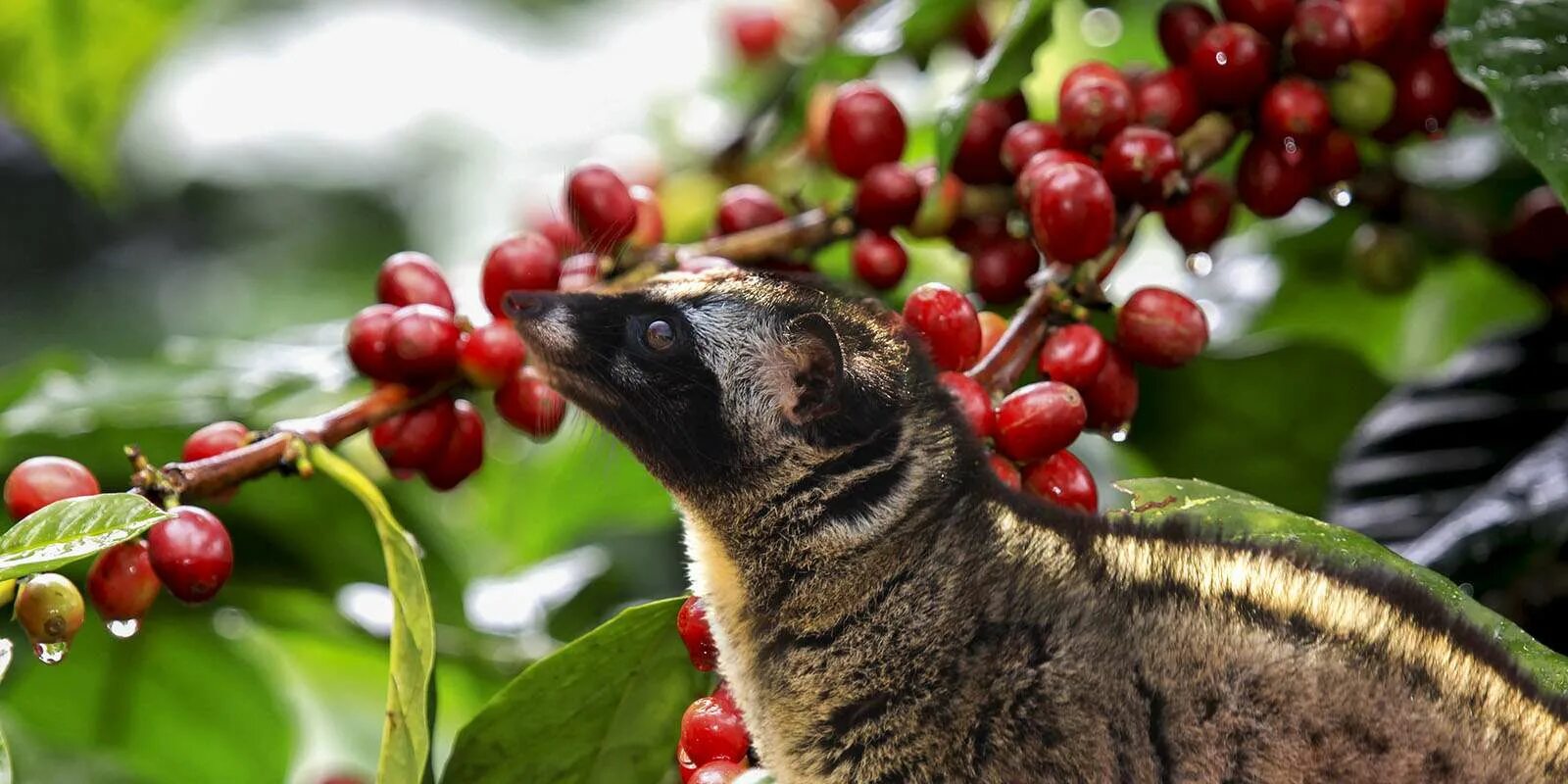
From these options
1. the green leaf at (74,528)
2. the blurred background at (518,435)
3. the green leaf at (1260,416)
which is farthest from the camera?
the green leaf at (1260,416)

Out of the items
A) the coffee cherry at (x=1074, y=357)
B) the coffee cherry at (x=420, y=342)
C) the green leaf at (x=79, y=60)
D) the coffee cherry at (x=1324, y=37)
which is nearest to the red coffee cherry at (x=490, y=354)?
the coffee cherry at (x=420, y=342)

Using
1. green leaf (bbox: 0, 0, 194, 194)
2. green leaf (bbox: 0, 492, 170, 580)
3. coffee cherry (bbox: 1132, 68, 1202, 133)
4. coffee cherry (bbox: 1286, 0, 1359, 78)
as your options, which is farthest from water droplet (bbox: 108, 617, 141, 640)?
green leaf (bbox: 0, 0, 194, 194)

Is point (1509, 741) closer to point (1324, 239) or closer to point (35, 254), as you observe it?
point (1324, 239)

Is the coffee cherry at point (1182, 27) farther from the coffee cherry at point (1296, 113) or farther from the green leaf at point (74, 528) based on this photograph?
the green leaf at point (74, 528)

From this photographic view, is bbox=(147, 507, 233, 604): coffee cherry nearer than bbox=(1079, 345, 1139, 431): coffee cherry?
Yes

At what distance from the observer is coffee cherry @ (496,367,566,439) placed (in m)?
1.20

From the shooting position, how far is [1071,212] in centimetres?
111

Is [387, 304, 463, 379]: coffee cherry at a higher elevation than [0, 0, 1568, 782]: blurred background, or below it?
higher

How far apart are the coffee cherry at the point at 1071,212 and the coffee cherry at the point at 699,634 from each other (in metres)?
0.33

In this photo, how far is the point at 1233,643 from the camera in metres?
0.90

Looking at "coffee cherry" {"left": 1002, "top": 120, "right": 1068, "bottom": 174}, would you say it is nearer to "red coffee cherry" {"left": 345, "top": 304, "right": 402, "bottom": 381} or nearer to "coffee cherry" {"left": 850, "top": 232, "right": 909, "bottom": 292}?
"coffee cherry" {"left": 850, "top": 232, "right": 909, "bottom": 292}

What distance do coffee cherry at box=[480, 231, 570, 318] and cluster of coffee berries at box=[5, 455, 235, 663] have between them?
28 cm

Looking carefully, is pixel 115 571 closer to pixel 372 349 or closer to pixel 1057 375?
pixel 372 349

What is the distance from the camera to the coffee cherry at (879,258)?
1292 mm
